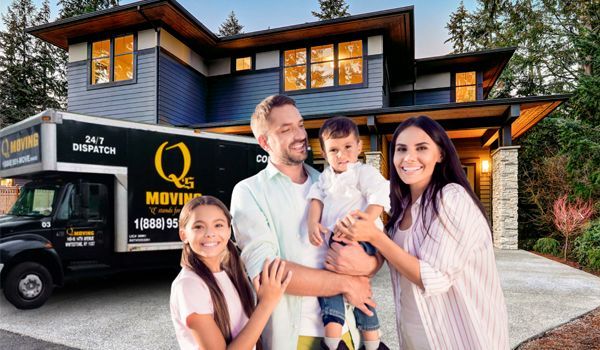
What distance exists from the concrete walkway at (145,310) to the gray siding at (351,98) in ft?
20.5

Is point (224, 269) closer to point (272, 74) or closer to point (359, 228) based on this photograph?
point (359, 228)

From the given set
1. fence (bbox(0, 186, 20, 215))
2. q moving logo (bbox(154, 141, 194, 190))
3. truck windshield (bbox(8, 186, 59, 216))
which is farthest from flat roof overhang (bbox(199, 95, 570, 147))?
fence (bbox(0, 186, 20, 215))

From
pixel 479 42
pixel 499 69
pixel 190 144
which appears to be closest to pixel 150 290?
pixel 190 144

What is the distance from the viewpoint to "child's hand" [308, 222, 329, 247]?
152 centimetres

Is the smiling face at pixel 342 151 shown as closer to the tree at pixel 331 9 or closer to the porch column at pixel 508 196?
the porch column at pixel 508 196

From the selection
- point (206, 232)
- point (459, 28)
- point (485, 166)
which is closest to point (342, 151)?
point (206, 232)

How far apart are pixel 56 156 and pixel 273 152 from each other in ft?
16.5

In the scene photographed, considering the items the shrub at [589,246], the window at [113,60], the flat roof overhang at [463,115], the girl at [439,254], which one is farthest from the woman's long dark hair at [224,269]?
the window at [113,60]

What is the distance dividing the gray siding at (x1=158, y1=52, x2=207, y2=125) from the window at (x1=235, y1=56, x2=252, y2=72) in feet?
4.87

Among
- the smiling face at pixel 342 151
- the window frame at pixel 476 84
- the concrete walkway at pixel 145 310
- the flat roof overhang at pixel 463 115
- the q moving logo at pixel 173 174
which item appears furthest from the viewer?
the window frame at pixel 476 84

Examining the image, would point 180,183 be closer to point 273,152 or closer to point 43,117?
point 43,117

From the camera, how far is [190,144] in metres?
6.78

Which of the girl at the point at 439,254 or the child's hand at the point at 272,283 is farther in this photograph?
the girl at the point at 439,254

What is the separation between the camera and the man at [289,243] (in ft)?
4.75
